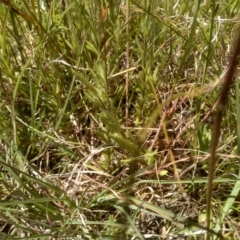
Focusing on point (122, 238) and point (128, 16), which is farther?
point (128, 16)

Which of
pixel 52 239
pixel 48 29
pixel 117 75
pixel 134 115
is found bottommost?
pixel 52 239

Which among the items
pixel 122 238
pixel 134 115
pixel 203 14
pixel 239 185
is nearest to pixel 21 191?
pixel 122 238

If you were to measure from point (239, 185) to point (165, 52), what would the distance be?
433mm

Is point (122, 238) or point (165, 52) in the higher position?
point (165, 52)

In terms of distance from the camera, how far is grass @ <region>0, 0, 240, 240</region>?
3.14 feet

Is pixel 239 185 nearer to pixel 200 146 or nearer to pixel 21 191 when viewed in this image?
pixel 200 146

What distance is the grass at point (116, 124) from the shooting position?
0.96m

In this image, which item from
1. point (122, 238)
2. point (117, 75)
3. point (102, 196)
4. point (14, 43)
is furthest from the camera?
point (14, 43)

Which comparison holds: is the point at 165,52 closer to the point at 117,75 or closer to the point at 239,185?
the point at 117,75

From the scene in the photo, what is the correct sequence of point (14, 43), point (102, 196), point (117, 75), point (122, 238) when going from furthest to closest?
1. point (14, 43)
2. point (117, 75)
3. point (102, 196)
4. point (122, 238)

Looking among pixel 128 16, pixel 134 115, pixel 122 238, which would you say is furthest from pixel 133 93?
pixel 122 238

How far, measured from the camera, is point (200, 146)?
3.43ft

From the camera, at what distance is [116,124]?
1.01 meters

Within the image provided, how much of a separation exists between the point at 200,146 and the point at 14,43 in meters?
0.58
